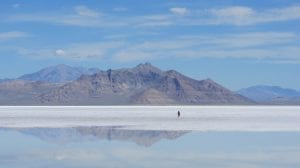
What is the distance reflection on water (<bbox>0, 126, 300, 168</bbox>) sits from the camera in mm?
18973

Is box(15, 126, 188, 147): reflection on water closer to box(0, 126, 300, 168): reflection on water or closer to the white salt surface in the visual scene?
box(0, 126, 300, 168): reflection on water

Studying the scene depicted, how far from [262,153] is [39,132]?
16808 mm

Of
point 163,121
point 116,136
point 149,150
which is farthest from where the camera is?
point 163,121

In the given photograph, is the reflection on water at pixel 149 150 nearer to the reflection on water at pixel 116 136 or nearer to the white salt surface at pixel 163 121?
the reflection on water at pixel 116 136

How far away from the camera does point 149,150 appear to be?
936 inches

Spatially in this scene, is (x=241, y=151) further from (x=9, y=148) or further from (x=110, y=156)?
(x=9, y=148)

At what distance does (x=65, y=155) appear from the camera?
70.6ft

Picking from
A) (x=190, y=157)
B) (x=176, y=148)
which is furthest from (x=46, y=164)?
(x=176, y=148)

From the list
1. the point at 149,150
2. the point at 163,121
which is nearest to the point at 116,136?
the point at 149,150

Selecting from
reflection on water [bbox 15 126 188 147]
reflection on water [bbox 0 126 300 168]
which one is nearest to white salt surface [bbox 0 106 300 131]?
reflection on water [bbox 15 126 188 147]

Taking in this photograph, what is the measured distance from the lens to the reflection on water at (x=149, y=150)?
18973mm

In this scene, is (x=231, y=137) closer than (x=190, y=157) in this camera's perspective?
No

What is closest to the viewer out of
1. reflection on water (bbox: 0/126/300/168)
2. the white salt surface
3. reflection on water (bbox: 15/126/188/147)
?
reflection on water (bbox: 0/126/300/168)

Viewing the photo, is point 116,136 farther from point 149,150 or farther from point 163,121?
point 163,121
